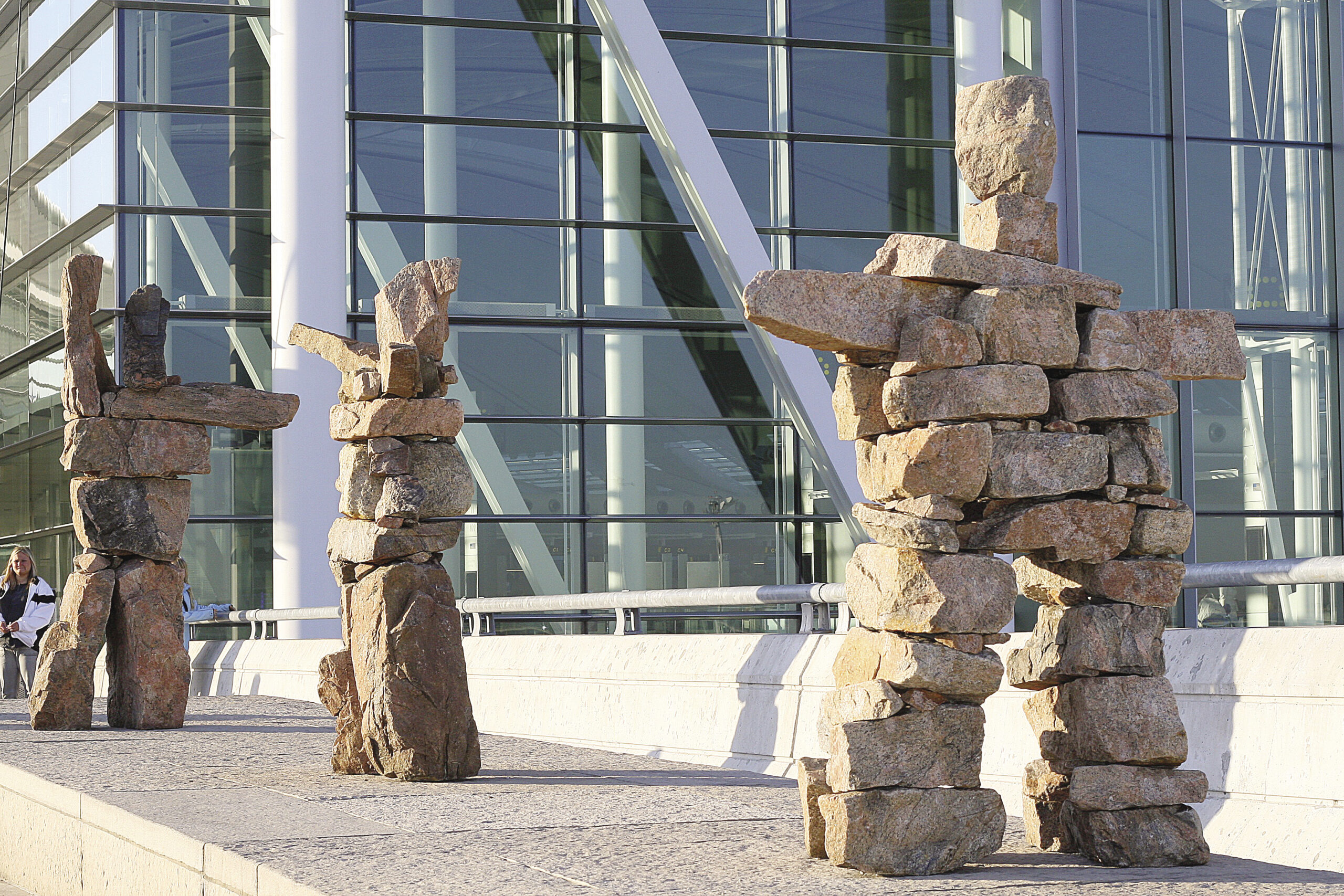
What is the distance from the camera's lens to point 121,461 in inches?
455

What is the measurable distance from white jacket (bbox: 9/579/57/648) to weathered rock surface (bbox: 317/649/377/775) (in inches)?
312

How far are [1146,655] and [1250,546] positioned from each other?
1496cm

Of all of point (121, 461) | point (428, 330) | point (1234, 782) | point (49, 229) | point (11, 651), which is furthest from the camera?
point (49, 229)

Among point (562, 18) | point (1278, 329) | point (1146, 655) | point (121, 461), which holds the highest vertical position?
point (562, 18)

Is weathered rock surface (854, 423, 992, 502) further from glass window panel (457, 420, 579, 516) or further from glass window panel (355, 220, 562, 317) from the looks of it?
glass window panel (355, 220, 562, 317)

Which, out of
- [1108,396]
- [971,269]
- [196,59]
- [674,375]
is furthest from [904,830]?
[196,59]

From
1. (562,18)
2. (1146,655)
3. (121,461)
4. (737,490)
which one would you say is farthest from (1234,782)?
(562,18)

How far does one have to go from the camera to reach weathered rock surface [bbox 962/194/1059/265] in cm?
587

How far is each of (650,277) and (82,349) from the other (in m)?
11.2

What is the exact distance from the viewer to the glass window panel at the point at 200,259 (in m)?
21.5

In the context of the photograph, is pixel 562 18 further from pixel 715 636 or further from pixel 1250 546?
pixel 715 636

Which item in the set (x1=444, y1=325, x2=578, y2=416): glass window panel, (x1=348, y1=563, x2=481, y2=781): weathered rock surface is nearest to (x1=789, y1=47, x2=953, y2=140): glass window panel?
(x1=444, y1=325, x2=578, y2=416): glass window panel

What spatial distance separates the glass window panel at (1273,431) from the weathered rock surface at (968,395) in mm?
14507

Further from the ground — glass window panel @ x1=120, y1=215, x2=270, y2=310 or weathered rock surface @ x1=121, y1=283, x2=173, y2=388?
glass window panel @ x1=120, y1=215, x2=270, y2=310
